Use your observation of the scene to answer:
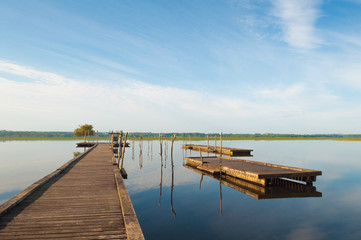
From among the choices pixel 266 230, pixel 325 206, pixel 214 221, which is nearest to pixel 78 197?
pixel 214 221

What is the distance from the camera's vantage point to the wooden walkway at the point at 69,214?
5.36m

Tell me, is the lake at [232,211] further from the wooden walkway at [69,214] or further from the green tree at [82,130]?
the green tree at [82,130]

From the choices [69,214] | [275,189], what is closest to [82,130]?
[275,189]

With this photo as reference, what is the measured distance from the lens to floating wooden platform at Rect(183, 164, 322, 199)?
15.6 metres

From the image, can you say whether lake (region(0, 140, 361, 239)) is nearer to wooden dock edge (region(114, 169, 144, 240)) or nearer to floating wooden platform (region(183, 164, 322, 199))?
floating wooden platform (region(183, 164, 322, 199))

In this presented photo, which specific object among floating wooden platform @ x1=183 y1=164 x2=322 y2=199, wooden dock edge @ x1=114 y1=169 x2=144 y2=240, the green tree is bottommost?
floating wooden platform @ x1=183 y1=164 x2=322 y2=199

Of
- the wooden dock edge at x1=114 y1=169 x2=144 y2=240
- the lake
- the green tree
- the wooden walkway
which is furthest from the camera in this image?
the green tree

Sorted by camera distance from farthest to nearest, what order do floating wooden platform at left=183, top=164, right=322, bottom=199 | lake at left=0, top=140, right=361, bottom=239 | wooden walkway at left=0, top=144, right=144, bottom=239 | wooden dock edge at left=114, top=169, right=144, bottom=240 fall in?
floating wooden platform at left=183, top=164, right=322, bottom=199 < lake at left=0, top=140, right=361, bottom=239 < wooden walkway at left=0, top=144, right=144, bottom=239 < wooden dock edge at left=114, top=169, right=144, bottom=240

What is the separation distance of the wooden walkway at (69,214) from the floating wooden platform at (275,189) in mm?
9877

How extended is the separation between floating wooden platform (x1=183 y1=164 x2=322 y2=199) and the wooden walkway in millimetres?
9877

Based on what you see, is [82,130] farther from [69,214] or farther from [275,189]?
[69,214]

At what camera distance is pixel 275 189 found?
16891 millimetres

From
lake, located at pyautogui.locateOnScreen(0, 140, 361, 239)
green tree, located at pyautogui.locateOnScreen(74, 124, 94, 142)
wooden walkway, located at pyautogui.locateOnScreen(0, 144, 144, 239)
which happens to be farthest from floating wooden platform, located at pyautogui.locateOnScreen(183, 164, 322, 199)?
green tree, located at pyautogui.locateOnScreen(74, 124, 94, 142)

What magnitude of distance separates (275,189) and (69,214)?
47.7 feet
